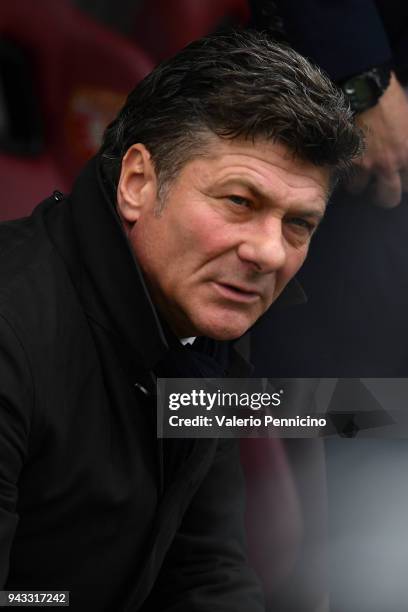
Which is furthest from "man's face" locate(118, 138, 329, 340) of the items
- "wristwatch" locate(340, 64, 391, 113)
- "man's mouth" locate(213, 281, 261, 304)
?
"wristwatch" locate(340, 64, 391, 113)

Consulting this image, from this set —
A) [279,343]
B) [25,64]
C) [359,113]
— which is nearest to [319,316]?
[279,343]

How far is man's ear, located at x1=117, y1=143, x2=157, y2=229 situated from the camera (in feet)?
3.61

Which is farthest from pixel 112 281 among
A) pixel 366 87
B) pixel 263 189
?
pixel 366 87

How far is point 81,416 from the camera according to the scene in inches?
40.3

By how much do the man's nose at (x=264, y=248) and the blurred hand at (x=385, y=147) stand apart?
0.97ft

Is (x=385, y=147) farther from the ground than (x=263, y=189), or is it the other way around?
(x=385, y=147)

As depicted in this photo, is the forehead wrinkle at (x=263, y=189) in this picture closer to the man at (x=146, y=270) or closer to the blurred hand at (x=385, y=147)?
the man at (x=146, y=270)

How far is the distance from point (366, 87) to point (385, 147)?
90 mm

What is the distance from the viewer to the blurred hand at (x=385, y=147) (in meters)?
1.30

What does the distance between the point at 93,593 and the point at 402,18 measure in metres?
0.89

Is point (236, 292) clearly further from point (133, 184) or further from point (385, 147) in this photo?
point (385, 147)

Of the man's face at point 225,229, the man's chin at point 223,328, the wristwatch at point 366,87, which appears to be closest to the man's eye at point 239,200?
the man's face at point 225,229

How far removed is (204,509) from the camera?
4.40 ft

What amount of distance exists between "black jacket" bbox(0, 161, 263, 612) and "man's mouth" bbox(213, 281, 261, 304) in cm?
9
